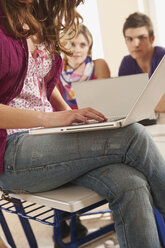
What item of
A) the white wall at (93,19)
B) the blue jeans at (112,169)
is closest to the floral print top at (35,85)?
the blue jeans at (112,169)

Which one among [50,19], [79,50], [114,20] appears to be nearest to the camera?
[50,19]

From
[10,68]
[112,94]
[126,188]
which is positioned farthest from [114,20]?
[126,188]

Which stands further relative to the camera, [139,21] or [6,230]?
[139,21]

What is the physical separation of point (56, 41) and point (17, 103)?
0.99 ft

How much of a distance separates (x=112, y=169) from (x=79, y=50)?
1766mm

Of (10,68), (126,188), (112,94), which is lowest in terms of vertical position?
(126,188)

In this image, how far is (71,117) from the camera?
0.88m

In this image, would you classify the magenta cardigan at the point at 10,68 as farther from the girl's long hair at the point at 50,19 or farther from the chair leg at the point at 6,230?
the chair leg at the point at 6,230

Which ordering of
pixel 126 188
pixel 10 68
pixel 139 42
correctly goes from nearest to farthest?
pixel 126 188
pixel 10 68
pixel 139 42

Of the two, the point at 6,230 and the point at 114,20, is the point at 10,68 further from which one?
the point at 114,20

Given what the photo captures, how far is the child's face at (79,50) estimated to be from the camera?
2.49m

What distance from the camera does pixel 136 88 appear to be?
1409 mm

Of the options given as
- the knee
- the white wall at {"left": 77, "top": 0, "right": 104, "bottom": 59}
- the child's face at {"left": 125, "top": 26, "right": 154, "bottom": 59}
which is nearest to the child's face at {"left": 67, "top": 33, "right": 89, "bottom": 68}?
the child's face at {"left": 125, "top": 26, "right": 154, "bottom": 59}

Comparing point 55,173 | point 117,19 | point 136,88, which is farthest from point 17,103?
point 117,19
